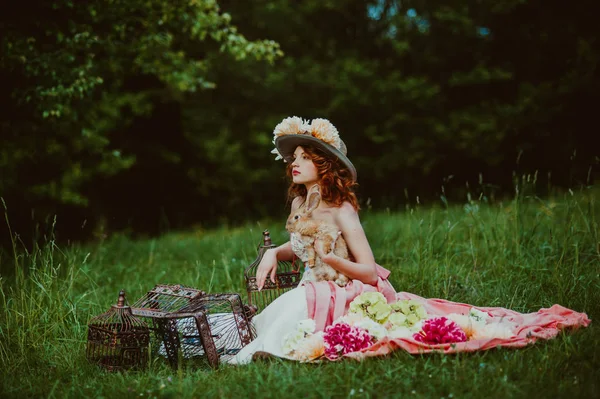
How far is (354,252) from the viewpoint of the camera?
4125 mm

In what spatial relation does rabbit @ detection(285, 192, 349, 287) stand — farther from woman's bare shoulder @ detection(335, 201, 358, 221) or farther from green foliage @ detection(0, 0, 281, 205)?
green foliage @ detection(0, 0, 281, 205)

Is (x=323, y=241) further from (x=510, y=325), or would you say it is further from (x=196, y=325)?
(x=510, y=325)

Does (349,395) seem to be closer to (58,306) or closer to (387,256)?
(58,306)

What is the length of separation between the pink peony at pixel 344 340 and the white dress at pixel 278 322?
256 mm

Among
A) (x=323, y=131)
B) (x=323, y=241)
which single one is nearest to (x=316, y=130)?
(x=323, y=131)

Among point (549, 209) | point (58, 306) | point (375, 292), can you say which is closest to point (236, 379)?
point (375, 292)

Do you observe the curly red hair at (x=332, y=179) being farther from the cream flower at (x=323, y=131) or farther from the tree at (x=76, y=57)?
the tree at (x=76, y=57)

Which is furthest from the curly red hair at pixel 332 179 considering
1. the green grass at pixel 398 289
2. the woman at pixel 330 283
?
the green grass at pixel 398 289

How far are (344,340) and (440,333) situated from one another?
56 cm

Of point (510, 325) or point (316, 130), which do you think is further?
point (316, 130)

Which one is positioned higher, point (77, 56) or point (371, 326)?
point (77, 56)

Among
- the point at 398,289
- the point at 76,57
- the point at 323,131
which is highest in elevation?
the point at 76,57

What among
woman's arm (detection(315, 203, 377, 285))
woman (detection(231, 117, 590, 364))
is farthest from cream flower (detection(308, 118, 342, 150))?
woman's arm (detection(315, 203, 377, 285))

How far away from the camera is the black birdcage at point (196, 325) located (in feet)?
12.4
